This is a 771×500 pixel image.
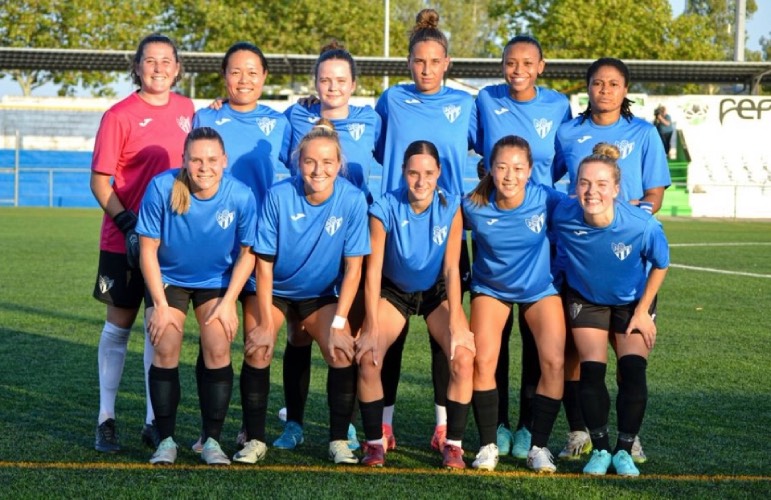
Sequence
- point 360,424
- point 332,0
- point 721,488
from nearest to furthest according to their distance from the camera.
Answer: point 721,488 → point 360,424 → point 332,0

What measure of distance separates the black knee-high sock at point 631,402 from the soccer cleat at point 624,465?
6 cm

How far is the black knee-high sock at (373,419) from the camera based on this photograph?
5105 millimetres

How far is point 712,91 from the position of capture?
181ft

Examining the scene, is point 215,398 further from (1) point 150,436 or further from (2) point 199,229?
(2) point 199,229

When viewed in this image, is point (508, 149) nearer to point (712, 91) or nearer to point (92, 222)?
point (92, 222)

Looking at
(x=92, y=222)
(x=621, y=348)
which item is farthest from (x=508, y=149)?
(x=92, y=222)

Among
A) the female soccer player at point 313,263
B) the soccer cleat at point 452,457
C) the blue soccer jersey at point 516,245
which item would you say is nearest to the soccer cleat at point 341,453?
the female soccer player at point 313,263

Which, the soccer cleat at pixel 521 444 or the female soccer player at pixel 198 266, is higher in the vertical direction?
the female soccer player at pixel 198 266

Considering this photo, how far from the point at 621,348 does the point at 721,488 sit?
2.64 ft

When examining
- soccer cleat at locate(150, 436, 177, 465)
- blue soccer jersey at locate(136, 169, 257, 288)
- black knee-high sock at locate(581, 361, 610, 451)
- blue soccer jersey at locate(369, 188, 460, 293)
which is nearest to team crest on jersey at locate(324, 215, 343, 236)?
blue soccer jersey at locate(369, 188, 460, 293)

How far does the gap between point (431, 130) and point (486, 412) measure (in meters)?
1.42

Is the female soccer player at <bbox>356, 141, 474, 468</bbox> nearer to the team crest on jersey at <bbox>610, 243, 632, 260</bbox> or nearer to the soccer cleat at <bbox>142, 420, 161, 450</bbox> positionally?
the team crest on jersey at <bbox>610, 243, 632, 260</bbox>

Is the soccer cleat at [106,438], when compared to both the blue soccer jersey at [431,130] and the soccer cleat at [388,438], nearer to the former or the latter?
the soccer cleat at [388,438]

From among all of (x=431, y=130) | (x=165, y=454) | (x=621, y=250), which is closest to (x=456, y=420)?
(x=621, y=250)
